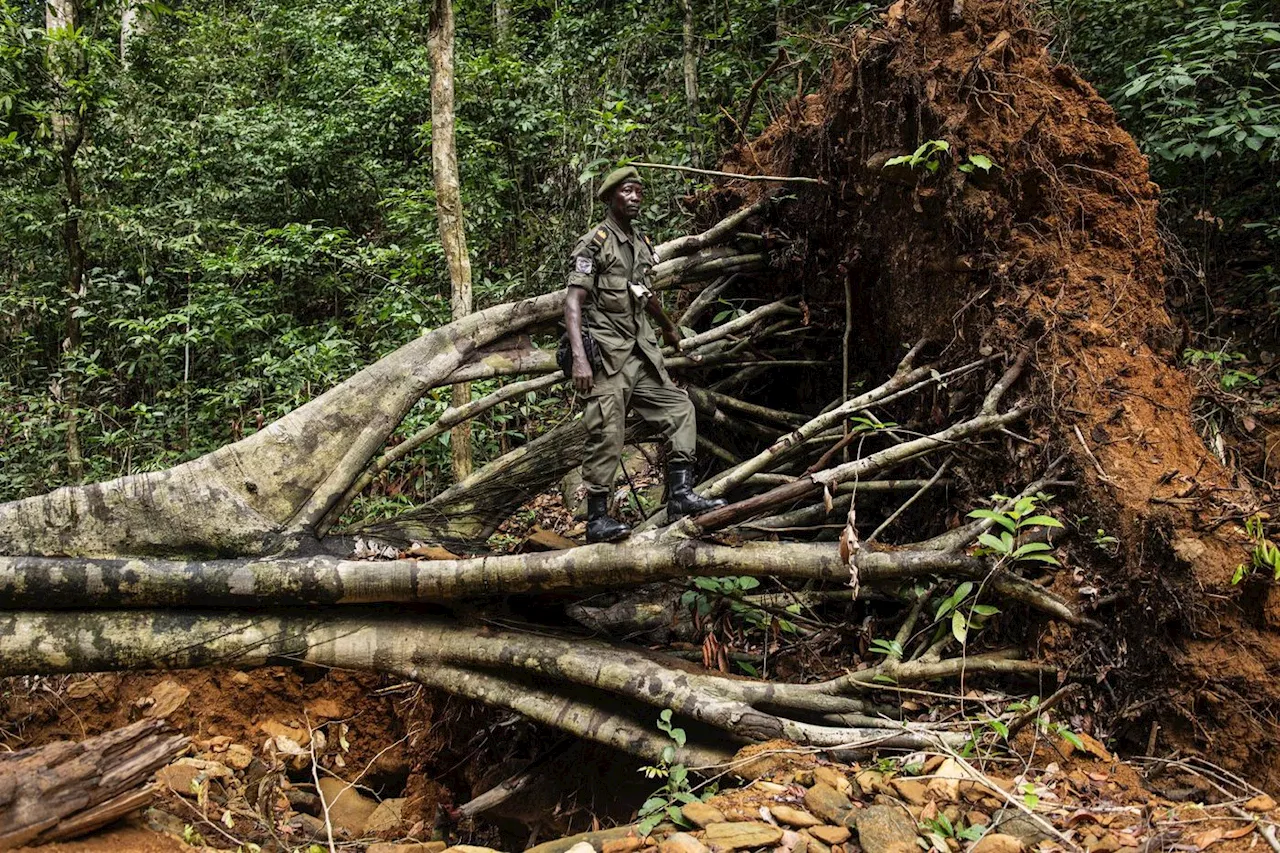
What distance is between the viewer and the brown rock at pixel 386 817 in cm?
534

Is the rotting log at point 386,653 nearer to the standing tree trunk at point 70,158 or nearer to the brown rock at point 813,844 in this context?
the brown rock at point 813,844

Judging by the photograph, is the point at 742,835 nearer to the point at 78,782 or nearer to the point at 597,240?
the point at 78,782

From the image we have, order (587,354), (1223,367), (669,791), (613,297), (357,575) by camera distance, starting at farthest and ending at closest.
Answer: (1223,367) → (357,575) → (613,297) → (587,354) → (669,791)

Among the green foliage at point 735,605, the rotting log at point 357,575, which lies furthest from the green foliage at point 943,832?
the green foliage at point 735,605

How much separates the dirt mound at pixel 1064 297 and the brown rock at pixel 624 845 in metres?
2.12

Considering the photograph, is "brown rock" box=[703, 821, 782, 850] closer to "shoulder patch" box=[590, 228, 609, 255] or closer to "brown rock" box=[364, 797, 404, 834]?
"brown rock" box=[364, 797, 404, 834]

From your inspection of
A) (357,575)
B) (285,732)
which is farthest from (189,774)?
(357,575)

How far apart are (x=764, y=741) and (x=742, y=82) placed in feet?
27.2

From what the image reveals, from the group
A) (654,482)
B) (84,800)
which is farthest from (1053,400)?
(84,800)

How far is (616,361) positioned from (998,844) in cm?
296

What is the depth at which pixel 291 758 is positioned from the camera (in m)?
5.50

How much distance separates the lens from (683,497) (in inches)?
199

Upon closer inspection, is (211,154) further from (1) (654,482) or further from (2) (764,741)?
(2) (764,741)

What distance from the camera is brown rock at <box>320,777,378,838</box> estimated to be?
5.34 m
